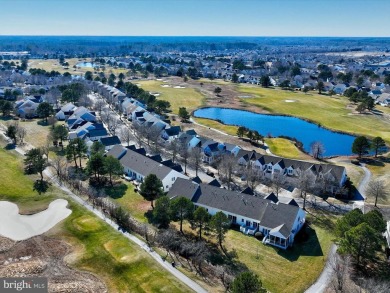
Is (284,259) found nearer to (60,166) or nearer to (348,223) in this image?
(348,223)

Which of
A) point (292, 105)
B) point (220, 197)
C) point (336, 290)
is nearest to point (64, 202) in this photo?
point (220, 197)

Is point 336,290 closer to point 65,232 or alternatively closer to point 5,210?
point 65,232

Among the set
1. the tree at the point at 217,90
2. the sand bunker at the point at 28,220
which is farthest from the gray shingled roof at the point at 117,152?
the tree at the point at 217,90

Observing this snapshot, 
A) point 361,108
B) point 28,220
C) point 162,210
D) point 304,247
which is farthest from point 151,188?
point 361,108

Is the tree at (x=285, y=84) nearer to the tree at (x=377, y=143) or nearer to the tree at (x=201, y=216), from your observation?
the tree at (x=377, y=143)

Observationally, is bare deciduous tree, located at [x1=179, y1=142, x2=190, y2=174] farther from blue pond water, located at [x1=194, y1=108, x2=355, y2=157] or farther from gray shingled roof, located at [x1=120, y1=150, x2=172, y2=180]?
blue pond water, located at [x1=194, y1=108, x2=355, y2=157]
